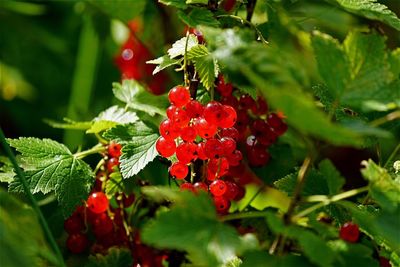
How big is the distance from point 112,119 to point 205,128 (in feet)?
0.86

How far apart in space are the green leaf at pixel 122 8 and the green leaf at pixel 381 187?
2.35 feet

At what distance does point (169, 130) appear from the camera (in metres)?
0.88

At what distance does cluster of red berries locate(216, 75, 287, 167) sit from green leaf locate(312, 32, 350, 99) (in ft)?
1.01

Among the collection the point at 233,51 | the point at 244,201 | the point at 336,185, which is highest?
the point at 233,51

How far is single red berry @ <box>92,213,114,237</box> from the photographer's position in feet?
3.46

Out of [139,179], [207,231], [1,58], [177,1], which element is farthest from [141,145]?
[1,58]

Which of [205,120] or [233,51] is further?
[205,120]

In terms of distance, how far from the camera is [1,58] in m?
2.02

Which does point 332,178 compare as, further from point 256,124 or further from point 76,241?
point 76,241

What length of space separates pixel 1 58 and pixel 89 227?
3.37ft

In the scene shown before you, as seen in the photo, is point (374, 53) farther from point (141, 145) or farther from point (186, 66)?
point (141, 145)

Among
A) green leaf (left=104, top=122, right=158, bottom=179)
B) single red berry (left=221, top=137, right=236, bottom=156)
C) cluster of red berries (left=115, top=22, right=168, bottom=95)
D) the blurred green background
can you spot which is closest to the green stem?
green leaf (left=104, top=122, right=158, bottom=179)

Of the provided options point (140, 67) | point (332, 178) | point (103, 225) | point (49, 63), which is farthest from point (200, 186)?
point (49, 63)

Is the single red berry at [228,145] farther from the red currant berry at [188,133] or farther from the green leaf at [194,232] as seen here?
the green leaf at [194,232]
